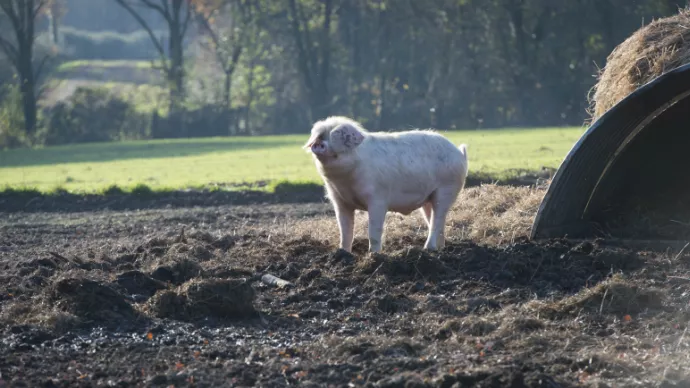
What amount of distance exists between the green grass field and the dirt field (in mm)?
11054

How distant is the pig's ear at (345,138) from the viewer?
11.7 meters

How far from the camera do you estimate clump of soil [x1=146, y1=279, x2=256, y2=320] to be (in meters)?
9.52

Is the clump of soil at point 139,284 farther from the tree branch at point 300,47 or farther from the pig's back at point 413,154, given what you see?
the tree branch at point 300,47

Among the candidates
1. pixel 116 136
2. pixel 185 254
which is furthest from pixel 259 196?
pixel 116 136

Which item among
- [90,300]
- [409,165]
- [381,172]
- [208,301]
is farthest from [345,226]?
[90,300]

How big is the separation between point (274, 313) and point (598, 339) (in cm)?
306

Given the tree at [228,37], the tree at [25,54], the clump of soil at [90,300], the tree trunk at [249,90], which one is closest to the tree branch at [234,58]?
the tree at [228,37]

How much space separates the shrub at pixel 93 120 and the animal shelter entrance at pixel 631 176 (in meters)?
42.4

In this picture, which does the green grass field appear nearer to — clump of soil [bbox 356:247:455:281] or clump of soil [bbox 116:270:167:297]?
clump of soil [bbox 356:247:455:281]

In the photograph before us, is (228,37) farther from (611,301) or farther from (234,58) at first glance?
(611,301)

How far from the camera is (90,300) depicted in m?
9.66

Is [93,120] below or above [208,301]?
above

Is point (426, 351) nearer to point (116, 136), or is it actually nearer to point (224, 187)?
point (224, 187)

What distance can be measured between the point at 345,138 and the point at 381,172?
2.08ft
